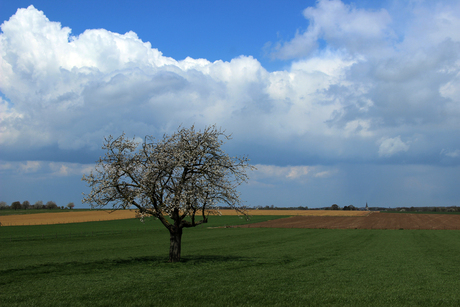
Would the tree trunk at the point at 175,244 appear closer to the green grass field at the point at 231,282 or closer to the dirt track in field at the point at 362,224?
the green grass field at the point at 231,282

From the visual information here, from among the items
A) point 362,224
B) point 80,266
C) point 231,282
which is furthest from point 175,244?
point 362,224

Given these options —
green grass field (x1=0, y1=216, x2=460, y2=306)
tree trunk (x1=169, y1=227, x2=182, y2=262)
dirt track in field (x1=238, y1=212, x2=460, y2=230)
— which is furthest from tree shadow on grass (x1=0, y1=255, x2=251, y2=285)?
dirt track in field (x1=238, y1=212, x2=460, y2=230)

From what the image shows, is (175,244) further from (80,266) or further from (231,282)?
(231,282)

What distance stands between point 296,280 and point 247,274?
11.3ft

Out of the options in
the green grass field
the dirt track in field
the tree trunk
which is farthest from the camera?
the dirt track in field


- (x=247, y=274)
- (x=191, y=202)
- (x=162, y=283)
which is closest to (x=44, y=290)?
(x=162, y=283)

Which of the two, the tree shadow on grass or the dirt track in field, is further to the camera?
the dirt track in field

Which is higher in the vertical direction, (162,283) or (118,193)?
(118,193)

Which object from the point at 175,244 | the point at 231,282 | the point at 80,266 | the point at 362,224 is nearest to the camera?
the point at 231,282

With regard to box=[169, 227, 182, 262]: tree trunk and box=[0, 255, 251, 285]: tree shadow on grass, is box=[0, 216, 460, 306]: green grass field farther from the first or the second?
box=[169, 227, 182, 262]: tree trunk

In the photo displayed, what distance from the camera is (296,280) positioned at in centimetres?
2172

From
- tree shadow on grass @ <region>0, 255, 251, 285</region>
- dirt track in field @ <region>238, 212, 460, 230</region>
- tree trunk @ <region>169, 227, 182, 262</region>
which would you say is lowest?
dirt track in field @ <region>238, 212, 460, 230</region>

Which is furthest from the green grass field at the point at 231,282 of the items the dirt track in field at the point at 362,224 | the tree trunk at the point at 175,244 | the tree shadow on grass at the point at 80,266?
the dirt track in field at the point at 362,224

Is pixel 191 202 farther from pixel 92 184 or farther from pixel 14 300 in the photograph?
pixel 14 300
